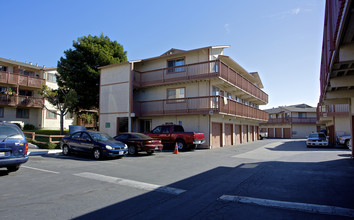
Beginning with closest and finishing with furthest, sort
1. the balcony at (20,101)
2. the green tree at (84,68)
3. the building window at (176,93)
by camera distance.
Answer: the building window at (176,93), the green tree at (84,68), the balcony at (20,101)

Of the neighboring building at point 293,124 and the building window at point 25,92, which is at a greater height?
the building window at point 25,92

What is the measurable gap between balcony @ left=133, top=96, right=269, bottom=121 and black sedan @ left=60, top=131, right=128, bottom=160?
765 cm

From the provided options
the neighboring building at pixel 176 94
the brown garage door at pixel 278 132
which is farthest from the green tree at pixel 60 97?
the brown garage door at pixel 278 132

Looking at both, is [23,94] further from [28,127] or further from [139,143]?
[139,143]

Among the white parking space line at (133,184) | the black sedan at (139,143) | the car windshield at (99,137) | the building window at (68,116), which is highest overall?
the building window at (68,116)

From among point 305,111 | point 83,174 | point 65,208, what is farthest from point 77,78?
point 305,111

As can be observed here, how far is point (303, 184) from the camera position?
285 inches

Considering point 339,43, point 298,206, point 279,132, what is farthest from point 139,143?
point 279,132

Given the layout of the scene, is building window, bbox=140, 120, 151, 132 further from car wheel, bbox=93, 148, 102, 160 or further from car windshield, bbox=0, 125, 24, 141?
car windshield, bbox=0, 125, 24, 141

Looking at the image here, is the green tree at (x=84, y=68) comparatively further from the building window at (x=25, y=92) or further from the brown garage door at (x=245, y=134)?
the brown garage door at (x=245, y=134)

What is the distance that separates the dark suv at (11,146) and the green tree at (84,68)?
17.7 meters

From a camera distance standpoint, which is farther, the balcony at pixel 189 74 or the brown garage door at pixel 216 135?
the brown garage door at pixel 216 135

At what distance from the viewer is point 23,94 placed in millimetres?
30422

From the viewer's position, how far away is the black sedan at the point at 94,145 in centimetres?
1243
